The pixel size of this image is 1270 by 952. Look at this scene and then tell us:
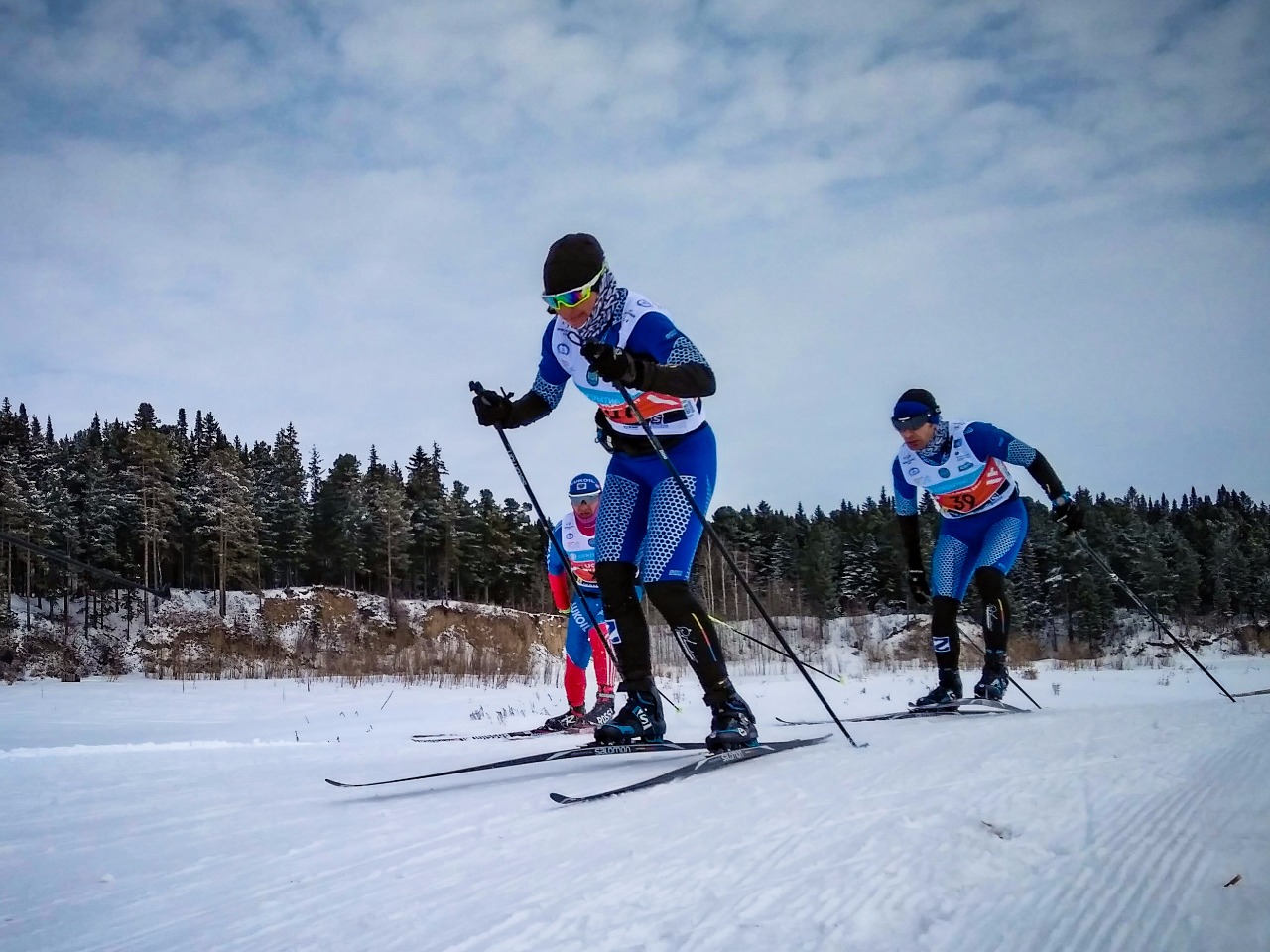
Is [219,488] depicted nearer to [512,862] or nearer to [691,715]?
[691,715]

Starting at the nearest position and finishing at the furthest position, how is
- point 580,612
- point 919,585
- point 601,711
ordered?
point 601,711, point 919,585, point 580,612

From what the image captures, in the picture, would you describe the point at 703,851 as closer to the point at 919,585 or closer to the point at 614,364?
the point at 614,364

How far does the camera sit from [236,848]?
192 cm

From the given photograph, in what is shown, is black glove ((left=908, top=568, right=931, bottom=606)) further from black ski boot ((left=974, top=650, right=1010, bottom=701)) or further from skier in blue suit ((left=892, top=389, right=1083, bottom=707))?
black ski boot ((left=974, top=650, right=1010, bottom=701))

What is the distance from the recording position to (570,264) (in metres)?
3.21

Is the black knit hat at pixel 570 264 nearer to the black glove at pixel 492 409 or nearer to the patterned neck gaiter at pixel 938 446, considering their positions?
the black glove at pixel 492 409

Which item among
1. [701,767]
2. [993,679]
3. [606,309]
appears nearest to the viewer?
[701,767]

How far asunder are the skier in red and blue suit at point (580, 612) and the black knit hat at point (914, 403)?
2348mm

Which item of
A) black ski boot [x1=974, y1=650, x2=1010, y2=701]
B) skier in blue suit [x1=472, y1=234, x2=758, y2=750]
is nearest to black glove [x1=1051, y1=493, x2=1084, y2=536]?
black ski boot [x1=974, y1=650, x2=1010, y2=701]

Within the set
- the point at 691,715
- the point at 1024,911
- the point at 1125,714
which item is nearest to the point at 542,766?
the point at 1024,911

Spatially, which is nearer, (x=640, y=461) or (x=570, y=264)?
(x=570, y=264)

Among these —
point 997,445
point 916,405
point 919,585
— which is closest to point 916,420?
point 916,405

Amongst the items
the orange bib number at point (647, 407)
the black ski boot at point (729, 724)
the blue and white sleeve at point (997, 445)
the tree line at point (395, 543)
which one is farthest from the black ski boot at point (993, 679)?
the tree line at point (395, 543)

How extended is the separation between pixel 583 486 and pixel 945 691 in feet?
10.6
